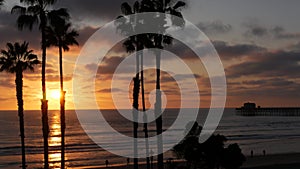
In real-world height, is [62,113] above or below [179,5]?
below

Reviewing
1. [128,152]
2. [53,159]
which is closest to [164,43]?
[53,159]

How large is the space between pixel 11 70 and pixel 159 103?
47.8 ft

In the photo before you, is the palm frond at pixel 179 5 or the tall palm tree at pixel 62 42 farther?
the tall palm tree at pixel 62 42

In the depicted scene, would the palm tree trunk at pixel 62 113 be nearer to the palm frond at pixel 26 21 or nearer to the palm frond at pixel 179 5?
the palm frond at pixel 26 21

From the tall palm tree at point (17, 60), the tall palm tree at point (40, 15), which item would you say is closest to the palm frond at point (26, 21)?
the tall palm tree at point (40, 15)

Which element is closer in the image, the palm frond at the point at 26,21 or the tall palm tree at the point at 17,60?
the palm frond at the point at 26,21

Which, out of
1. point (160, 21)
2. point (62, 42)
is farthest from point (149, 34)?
point (62, 42)

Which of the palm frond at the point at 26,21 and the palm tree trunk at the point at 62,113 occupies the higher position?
the palm frond at the point at 26,21

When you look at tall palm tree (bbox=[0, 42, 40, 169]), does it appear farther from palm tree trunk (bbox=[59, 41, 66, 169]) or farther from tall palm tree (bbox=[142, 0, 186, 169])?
tall palm tree (bbox=[142, 0, 186, 169])

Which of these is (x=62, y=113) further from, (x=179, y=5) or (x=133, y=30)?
(x=179, y=5)

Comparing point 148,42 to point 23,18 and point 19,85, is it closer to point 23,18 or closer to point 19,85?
point 23,18

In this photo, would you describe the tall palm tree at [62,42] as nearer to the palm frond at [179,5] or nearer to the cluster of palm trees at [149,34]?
the cluster of palm trees at [149,34]

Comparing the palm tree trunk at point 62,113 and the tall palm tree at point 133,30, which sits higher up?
the tall palm tree at point 133,30

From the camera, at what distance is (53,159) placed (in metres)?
72.9
